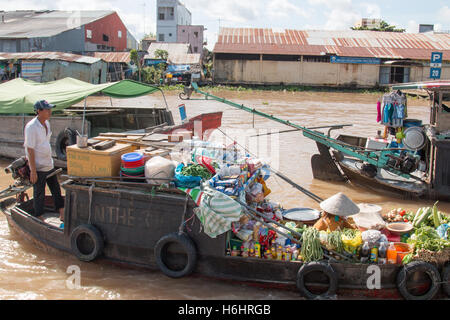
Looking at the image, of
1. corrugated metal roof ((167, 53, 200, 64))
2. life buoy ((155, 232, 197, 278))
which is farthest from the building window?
life buoy ((155, 232, 197, 278))

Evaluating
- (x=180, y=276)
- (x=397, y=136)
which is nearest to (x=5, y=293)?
(x=180, y=276)

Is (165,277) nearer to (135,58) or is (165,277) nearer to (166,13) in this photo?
(135,58)

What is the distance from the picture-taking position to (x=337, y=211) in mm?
4703

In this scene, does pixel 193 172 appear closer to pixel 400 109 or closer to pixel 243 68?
pixel 400 109

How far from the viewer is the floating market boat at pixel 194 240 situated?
4301 millimetres

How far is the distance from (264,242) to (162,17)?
5204cm

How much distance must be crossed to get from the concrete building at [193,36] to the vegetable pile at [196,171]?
4581 centimetres

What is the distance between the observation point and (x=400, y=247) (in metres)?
4.58

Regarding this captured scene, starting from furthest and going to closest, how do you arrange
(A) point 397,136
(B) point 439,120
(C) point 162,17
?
(C) point 162,17 → (A) point 397,136 → (B) point 439,120

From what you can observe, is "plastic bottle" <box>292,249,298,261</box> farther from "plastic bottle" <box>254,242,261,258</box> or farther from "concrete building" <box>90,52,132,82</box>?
"concrete building" <box>90,52,132,82</box>

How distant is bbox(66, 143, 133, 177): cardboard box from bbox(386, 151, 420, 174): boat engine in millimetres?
5500

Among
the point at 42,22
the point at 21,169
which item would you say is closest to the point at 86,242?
the point at 21,169

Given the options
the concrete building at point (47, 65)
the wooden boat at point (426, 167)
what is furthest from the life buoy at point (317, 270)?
the concrete building at point (47, 65)

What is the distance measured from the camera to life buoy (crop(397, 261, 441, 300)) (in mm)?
4215
